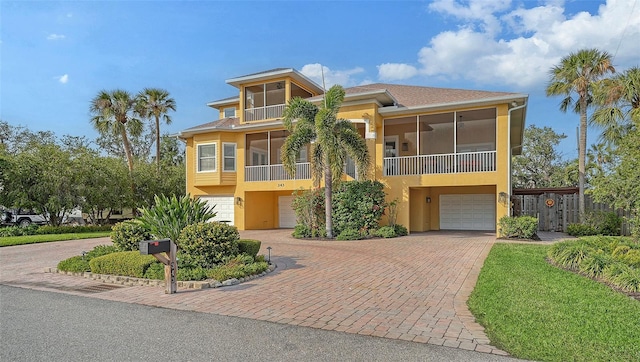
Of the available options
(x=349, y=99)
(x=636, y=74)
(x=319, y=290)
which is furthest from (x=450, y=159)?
(x=319, y=290)

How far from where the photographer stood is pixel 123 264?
8.07 metres

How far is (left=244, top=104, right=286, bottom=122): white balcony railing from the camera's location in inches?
808

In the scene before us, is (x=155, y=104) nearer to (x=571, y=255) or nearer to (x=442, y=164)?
(x=442, y=164)

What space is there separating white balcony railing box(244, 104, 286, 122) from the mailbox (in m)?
14.5

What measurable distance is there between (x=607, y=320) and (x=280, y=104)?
714 inches

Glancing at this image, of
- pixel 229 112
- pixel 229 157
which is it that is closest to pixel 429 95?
pixel 229 157

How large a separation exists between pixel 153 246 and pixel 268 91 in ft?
53.5

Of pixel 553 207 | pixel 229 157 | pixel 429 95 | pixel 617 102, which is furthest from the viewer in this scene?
pixel 229 157

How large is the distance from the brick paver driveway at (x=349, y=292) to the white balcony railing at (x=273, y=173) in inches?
302

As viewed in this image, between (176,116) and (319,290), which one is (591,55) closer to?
(319,290)

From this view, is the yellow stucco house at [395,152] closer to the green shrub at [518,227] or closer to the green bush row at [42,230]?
the green shrub at [518,227]

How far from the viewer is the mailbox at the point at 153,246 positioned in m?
6.31

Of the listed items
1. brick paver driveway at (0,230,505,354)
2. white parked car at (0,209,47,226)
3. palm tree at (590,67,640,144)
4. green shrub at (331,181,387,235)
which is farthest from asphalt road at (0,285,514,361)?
white parked car at (0,209,47,226)

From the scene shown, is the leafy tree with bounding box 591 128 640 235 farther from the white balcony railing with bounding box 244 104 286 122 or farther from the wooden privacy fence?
the white balcony railing with bounding box 244 104 286 122
